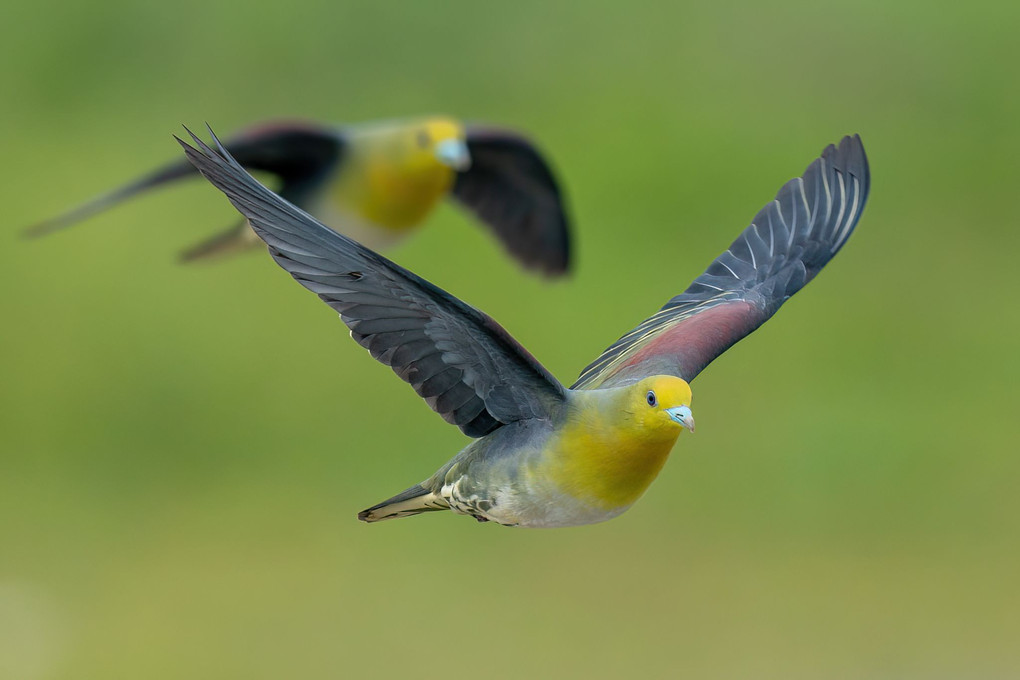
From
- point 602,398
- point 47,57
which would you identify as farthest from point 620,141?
point 602,398

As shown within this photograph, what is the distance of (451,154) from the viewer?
7426 millimetres

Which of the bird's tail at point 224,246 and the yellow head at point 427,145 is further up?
the yellow head at point 427,145

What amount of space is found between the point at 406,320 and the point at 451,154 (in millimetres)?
3567

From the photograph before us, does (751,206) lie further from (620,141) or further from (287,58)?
(287,58)

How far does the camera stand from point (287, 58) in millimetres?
15344

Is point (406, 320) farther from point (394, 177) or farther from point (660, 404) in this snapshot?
point (394, 177)

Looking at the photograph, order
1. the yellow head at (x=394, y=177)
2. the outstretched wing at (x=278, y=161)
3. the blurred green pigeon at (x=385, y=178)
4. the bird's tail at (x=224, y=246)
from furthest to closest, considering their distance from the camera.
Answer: the bird's tail at (x=224, y=246), the yellow head at (x=394, y=177), the blurred green pigeon at (x=385, y=178), the outstretched wing at (x=278, y=161)

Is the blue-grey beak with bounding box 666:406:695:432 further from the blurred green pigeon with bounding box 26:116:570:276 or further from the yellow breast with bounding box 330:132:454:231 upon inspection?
the yellow breast with bounding box 330:132:454:231

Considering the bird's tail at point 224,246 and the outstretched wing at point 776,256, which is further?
the bird's tail at point 224,246

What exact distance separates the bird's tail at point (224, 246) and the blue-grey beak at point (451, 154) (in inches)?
43.7

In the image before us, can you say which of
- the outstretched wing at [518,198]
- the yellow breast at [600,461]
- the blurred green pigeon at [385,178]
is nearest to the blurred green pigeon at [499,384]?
the yellow breast at [600,461]

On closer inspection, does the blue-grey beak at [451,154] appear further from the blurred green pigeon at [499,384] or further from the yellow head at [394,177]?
the blurred green pigeon at [499,384]

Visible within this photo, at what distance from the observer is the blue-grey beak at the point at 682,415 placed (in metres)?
3.82

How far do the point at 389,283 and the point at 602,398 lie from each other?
64 centimetres
